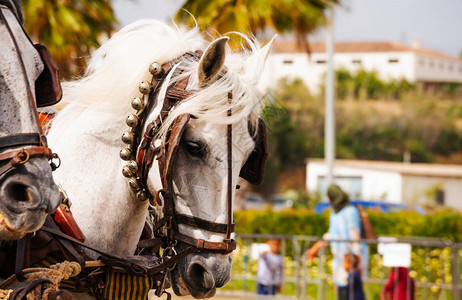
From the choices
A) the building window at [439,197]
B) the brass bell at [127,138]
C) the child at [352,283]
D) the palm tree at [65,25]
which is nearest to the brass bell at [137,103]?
the brass bell at [127,138]

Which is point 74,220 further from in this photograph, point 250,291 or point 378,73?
point 378,73

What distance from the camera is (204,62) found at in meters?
2.89

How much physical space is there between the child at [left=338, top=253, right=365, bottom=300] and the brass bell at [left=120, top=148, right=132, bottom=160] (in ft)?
18.2

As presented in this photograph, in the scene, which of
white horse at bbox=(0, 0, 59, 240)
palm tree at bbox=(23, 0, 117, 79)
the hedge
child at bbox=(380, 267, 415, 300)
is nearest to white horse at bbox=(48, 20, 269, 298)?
white horse at bbox=(0, 0, 59, 240)

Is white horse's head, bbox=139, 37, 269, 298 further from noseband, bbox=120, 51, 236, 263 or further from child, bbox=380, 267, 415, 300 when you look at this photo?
child, bbox=380, 267, 415, 300

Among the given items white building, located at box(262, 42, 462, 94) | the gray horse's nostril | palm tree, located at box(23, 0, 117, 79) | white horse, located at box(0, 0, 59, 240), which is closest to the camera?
white horse, located at box(0, 0, 59, 240)

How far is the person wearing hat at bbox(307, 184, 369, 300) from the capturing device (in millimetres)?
8281

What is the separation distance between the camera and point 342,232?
8.50 m

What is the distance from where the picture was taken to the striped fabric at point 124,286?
3004 millimetres

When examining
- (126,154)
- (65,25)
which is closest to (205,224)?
(126,154)

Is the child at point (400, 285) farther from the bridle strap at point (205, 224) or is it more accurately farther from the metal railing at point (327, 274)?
the bridle strap at point (205, 224)

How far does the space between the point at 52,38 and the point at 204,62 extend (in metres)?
8.48

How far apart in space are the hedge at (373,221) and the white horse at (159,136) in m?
12.4

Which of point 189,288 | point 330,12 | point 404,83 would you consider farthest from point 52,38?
point 404,83
